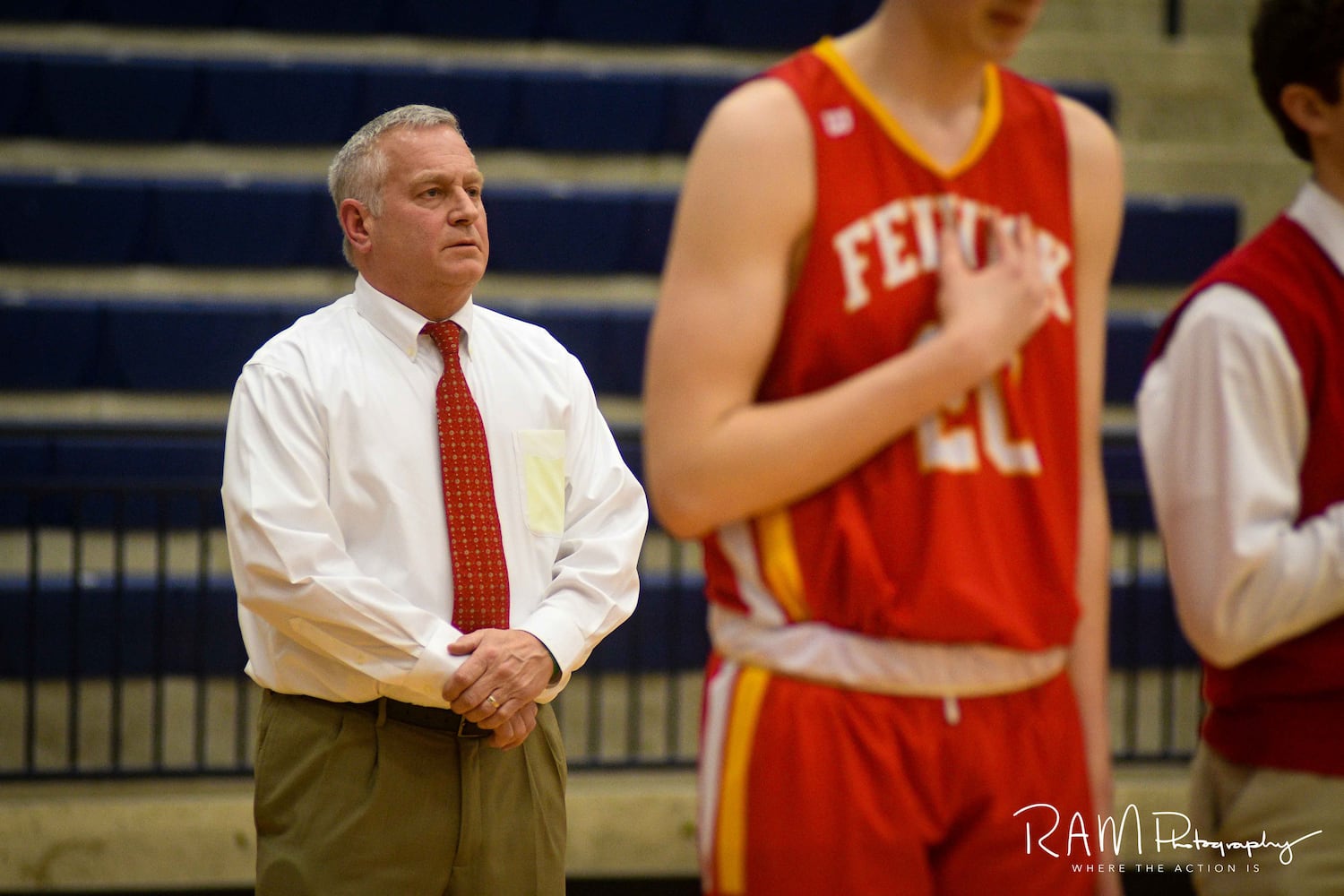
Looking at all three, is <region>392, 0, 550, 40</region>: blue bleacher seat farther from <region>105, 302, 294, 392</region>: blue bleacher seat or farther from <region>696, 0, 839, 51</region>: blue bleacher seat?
<region>105, 302, 294, 392</region>: blue bleacher seat

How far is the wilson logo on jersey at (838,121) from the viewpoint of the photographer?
1261 mm

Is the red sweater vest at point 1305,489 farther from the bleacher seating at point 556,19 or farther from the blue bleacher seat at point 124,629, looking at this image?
the bleacher seating at point 556,19

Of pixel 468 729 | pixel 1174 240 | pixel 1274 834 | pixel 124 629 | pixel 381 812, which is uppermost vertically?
pixel 1174 240

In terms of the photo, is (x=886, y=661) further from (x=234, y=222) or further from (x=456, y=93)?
(x=456, y=93)

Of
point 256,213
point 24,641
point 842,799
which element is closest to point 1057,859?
point 842,799

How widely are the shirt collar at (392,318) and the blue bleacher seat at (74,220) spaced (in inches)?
145

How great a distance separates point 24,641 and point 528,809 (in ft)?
9.28

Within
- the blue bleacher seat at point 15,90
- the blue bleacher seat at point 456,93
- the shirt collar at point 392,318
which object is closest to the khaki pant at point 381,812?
→ the shirt collar at point 392,318

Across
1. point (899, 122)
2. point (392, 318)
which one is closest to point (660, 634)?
point (392, 318)

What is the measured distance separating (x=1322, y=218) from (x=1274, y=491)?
1.06 ft

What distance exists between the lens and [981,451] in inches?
50.2

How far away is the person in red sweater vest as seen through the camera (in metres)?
1.45

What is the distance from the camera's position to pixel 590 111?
6.15 m

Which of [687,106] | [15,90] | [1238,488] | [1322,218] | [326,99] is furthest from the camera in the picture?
[687,106]
